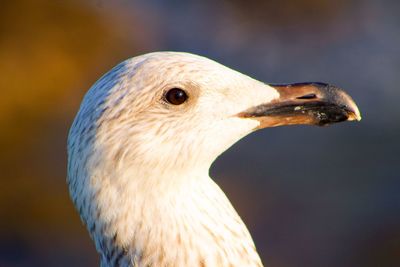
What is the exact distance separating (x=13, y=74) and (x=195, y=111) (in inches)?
209

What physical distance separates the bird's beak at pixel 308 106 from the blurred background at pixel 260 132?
3383mm

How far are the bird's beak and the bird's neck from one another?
375 mm

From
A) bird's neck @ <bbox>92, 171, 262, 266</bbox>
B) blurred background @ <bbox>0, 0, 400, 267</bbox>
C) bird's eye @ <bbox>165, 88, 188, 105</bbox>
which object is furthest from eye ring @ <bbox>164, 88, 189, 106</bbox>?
blurred background @ <bbox>0, 0, 400, 267</bbox>

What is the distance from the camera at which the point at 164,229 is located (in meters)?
2.90

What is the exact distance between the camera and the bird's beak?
2998 mm

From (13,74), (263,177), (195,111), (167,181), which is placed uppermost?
(13,74)

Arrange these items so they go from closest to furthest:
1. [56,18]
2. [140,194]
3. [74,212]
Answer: [140,194], [74,212], [56,18]

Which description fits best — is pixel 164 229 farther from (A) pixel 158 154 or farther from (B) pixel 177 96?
(B) pixel 177 96

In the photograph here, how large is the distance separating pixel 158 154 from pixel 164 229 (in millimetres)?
256

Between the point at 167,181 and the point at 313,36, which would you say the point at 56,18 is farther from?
the point at 167,181

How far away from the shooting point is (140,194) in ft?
9.43

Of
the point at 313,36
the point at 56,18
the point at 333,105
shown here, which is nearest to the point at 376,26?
the point at 313,36

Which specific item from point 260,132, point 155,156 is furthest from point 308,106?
point 260,132

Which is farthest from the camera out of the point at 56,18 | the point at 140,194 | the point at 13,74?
the point at 56,18
